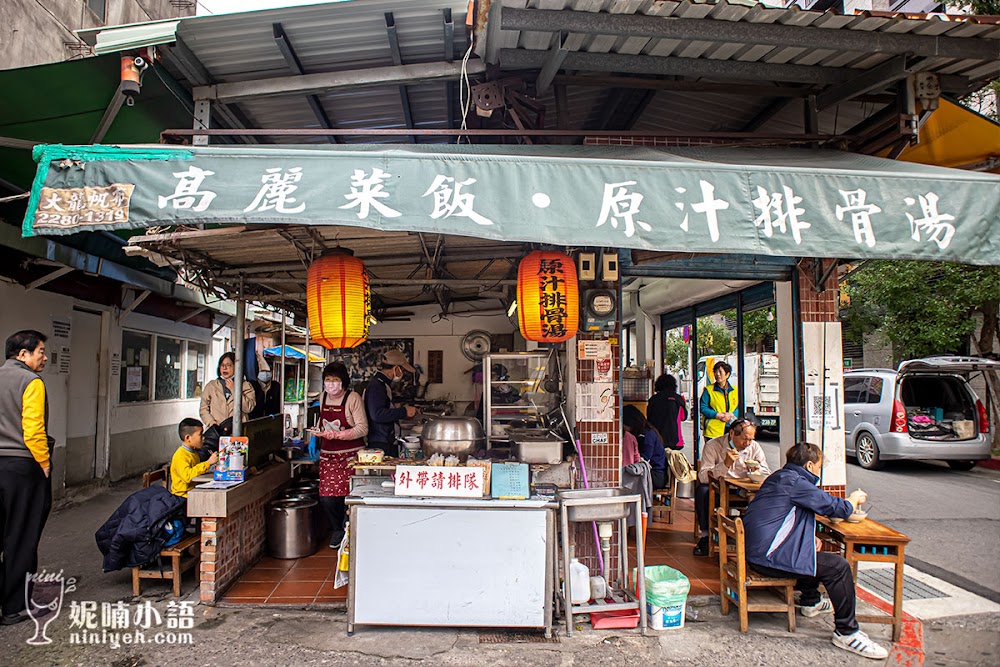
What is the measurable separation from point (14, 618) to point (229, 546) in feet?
4.84

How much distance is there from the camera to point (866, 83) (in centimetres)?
433

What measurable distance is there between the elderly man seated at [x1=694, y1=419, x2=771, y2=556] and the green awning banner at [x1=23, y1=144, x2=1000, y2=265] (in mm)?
2611

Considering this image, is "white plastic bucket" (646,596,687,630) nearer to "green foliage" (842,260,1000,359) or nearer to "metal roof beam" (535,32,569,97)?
"metal roof beam" (535,32,569,97)

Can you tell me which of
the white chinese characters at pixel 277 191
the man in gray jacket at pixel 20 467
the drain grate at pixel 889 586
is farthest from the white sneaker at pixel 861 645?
the man in gray jacket at pixel 20 467

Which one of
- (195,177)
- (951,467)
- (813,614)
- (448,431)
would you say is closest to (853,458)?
(951,467)

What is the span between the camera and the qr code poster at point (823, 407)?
5.52 m

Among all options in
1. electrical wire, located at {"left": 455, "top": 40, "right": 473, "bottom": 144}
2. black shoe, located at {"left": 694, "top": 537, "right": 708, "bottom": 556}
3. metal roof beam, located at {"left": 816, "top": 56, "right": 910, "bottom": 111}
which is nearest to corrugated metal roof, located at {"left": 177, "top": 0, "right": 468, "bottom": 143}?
electrical wire, located at {"left": 455, "top": 40, "right": 473, "bottom": 144}

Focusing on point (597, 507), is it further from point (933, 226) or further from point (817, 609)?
point (933, 226)

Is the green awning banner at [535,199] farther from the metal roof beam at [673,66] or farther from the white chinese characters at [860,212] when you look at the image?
the metal roof beam at [673,66]

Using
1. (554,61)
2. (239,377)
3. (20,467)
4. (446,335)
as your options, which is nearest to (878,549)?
(554,61)

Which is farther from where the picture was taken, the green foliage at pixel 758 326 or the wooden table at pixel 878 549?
the green foliage at pixel 758 326

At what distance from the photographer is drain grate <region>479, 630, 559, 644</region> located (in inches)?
160

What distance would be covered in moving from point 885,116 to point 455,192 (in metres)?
3.74

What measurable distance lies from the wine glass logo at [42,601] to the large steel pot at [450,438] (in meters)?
2.97
